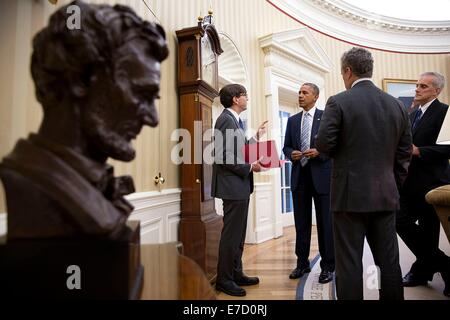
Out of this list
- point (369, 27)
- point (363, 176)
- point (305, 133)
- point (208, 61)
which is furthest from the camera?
point (369, 27)

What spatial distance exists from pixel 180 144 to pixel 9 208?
1.93 metres

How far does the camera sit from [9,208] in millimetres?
672

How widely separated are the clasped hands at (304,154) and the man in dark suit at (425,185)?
688 millimetres

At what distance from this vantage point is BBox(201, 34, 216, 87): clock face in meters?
2.73

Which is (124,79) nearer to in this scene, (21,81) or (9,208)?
(9,208)

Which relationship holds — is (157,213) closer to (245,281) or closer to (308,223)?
(245,281)

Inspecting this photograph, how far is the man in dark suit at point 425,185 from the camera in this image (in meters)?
2.24

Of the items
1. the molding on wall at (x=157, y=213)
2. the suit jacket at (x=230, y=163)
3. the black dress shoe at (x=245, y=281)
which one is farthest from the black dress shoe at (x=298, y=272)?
the molding on wall at (x=157, y=213)

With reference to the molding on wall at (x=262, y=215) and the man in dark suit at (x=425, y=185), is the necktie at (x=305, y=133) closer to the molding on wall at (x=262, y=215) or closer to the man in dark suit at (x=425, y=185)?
the man in dark suit at (x=425, y=185)

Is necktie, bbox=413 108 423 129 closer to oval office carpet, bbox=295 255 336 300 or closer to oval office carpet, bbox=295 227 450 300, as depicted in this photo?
oval office carpet, bbox=295 227 450 300

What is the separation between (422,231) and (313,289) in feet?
2.97

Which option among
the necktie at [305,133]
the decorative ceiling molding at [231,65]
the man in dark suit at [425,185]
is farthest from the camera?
the decorative ceiling molding at [231,65]

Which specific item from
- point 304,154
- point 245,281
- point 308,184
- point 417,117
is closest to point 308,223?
point 308,184

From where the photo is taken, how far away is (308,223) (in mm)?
2615
